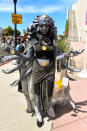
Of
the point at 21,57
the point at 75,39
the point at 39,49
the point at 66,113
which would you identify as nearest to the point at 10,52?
the point at 21,57

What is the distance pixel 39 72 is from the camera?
8.61 feet

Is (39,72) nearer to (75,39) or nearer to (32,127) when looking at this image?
(32,127)

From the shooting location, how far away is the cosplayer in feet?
8.29

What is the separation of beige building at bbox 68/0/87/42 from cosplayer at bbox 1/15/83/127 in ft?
104

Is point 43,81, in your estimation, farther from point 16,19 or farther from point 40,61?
point 16,19

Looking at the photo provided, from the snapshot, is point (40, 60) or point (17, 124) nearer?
point (40, 60)

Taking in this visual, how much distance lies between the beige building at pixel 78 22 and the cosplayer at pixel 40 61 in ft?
104

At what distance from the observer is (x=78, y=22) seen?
3572 centimetres

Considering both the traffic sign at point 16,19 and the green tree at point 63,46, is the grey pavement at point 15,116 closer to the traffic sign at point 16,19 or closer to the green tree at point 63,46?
the green tree at point 63,46

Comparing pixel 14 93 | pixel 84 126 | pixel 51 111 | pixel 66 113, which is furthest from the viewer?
pixel 14 93

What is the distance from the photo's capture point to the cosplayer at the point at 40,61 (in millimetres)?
2527

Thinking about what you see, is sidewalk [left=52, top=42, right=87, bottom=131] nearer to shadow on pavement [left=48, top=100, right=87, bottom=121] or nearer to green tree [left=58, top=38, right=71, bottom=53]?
shadow on pavement [left=48, top=100, right=87, bottom=121]

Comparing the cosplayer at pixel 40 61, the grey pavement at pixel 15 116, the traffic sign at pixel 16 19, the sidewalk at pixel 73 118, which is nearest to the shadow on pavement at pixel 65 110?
the sidewalk at pixel 73 118

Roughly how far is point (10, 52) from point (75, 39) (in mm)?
33279
